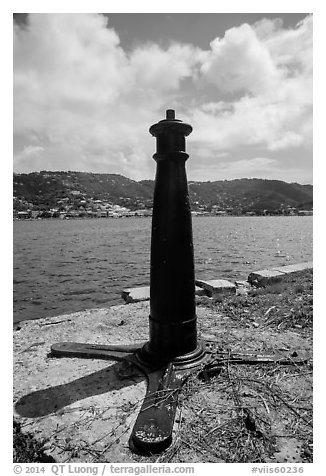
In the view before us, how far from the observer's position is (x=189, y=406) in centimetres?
303

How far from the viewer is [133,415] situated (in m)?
2.93

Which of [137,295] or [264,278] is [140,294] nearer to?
[137,295]

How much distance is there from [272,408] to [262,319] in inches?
108

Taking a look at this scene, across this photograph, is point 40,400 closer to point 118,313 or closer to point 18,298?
point 118,313

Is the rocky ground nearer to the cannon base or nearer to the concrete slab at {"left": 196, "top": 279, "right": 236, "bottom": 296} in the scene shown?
the cannon base

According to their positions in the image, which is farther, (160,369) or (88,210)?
(88,210)

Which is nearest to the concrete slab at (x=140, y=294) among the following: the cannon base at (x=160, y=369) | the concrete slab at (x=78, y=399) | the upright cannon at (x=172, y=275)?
the concrete slab at (x=78, y=399)

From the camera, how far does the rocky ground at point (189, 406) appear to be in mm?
2520

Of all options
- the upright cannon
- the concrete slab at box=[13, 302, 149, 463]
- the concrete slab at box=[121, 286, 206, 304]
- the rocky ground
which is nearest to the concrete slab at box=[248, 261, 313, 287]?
the concrete slab at box=[121, 286, 206, 304]

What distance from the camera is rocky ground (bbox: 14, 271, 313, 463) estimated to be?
8.27 feet

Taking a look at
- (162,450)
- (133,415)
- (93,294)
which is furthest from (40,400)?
(93,294)

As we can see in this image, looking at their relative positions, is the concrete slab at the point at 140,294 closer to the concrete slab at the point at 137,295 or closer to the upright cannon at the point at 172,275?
the concrete slab at the point at 137,295

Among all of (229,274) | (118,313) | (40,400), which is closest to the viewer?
(40,400)

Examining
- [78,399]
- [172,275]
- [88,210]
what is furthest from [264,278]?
[88,210]
